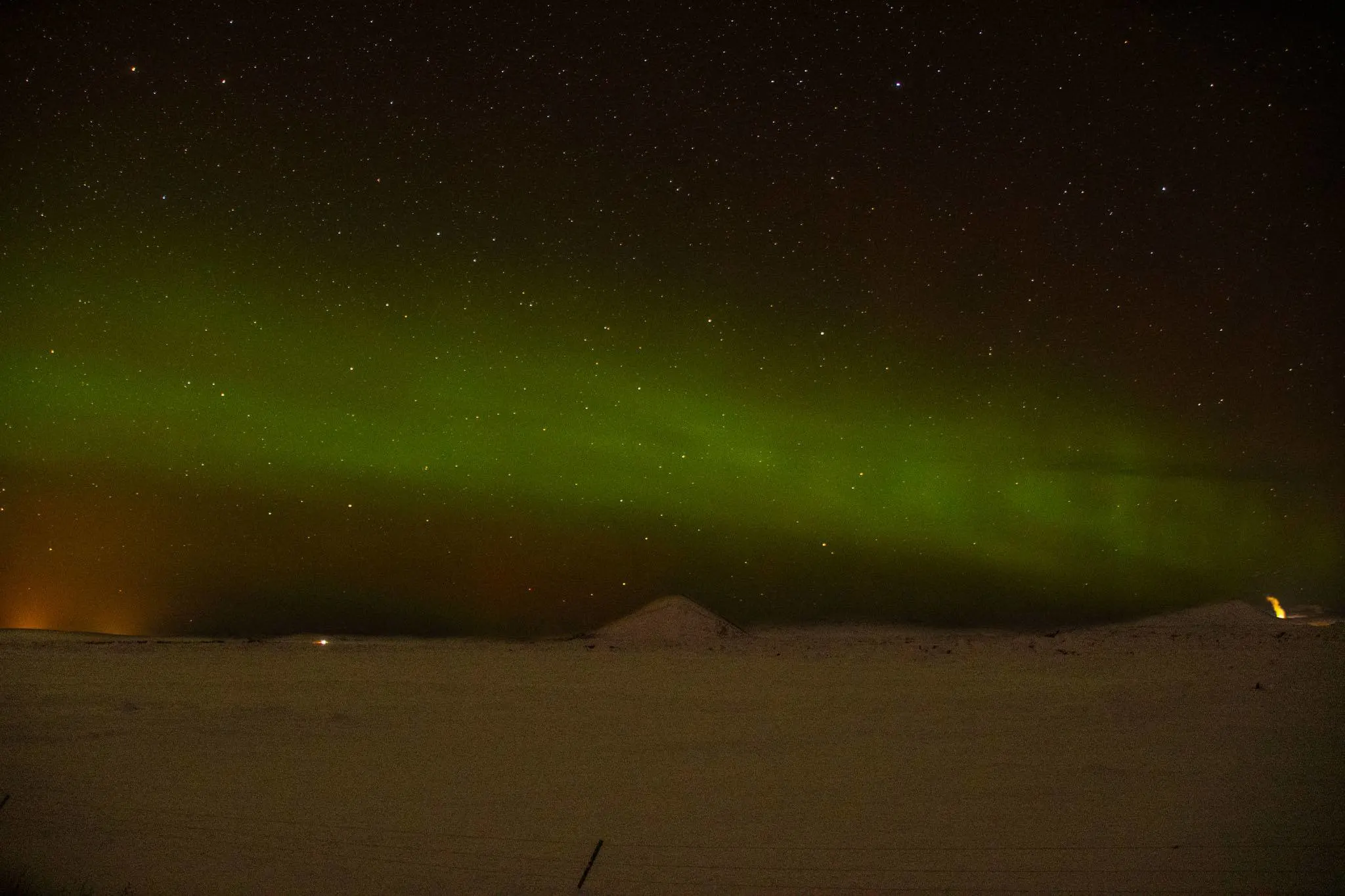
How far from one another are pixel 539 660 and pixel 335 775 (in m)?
10.8

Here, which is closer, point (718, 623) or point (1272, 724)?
point (1272, 724)

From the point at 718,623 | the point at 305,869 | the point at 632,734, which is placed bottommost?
the point at 305,869

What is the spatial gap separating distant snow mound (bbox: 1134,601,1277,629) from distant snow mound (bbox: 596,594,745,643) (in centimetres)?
1504

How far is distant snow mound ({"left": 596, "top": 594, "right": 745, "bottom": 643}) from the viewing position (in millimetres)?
34562

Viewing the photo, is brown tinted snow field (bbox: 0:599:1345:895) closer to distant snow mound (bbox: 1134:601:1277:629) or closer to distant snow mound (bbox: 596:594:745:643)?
distant snow mound (bbox: 1134:601:1277:629)

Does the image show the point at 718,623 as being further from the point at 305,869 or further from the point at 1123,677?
the point at 305,869

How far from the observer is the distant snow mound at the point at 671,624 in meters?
34.6

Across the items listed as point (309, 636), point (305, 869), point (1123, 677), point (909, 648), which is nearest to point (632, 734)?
point (305, 869)

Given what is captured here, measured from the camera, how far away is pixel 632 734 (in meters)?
8.80

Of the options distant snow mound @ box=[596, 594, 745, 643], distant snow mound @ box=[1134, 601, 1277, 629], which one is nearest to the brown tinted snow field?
distant snow mound @ box=[1134, 601, 1277, 629]

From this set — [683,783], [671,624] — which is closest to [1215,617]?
[671,624]

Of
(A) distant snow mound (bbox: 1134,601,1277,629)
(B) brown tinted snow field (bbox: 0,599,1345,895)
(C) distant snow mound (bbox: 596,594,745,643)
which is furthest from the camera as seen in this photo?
(C) distant snow mound (bbox: 596,594,745,643)

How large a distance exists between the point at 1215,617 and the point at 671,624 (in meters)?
21.6

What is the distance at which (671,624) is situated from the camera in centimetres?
3781
